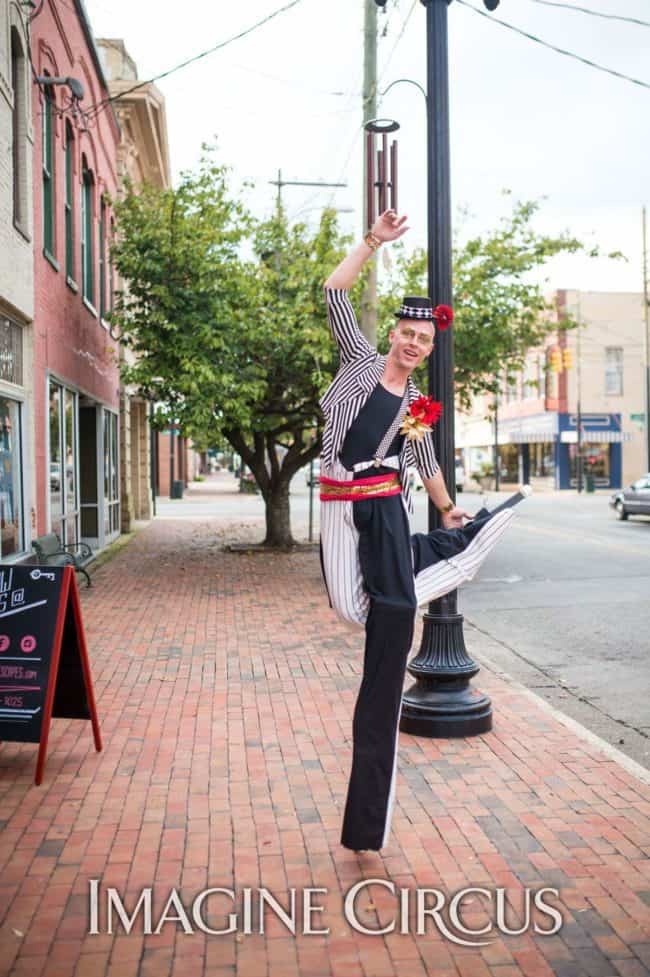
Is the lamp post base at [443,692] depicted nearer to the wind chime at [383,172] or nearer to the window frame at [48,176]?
the wind chime at [383,172]

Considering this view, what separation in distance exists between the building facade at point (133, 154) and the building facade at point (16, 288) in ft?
32.5

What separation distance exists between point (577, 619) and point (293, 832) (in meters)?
6.66

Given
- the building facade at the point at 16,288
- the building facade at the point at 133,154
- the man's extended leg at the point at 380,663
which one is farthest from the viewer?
the building facade at the point at 133,154

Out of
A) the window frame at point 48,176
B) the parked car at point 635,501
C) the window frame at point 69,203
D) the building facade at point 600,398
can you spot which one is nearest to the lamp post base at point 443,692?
the window frame at point 48,176

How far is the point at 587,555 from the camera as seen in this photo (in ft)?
54.4

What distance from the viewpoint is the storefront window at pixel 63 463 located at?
12.6m

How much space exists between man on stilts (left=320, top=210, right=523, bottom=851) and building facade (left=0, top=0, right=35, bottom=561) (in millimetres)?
6334

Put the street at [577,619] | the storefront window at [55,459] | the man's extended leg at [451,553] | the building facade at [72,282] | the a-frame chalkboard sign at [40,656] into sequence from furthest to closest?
the storefront window at [55,459] → the building facade at [72,282] → the street at [577,619] → the a-frame chalkboard sign at [40,656] → the man's extended leg at [451,553]

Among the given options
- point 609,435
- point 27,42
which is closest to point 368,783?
point 27,42

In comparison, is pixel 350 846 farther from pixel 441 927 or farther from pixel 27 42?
pixel 27 42

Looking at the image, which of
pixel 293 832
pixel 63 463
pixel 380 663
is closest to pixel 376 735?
pixel 380 663

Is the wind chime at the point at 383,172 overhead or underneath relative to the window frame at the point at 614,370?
underneath

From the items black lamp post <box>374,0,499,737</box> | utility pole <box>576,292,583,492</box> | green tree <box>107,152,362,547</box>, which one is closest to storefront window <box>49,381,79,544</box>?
green tree <box>107,152,362,547</box>

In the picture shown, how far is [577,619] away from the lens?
1020cm
